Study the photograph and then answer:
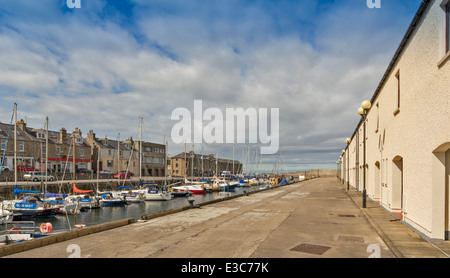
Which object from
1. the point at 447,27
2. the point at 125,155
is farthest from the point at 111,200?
the point at 125,155

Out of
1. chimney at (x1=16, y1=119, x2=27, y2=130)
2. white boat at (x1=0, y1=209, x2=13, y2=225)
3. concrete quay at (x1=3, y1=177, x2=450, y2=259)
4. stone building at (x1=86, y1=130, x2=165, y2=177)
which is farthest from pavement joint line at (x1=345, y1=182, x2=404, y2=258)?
chimney at (x1=16, y1=119, x2=27, y2=130)

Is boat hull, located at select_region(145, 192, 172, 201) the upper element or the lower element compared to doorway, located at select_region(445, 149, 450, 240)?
lower

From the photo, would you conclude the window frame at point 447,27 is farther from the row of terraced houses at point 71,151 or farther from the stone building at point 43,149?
the stone building at point 43,149

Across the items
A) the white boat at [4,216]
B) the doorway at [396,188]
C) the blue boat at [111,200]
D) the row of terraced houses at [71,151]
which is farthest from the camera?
the row of terraced houses at [71,151]

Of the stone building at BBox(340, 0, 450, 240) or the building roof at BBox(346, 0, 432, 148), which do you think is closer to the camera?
the stone building at BBox(340, 0, 450, 240)

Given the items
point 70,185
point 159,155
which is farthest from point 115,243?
point 159,155

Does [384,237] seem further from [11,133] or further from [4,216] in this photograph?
[11,133]

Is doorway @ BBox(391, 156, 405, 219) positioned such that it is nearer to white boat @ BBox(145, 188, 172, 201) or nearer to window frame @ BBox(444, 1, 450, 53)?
window frame @ BBox(444, 1, 450, 53)

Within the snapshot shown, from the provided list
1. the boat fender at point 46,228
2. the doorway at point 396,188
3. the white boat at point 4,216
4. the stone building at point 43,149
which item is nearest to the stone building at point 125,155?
the stone building at point 43,149

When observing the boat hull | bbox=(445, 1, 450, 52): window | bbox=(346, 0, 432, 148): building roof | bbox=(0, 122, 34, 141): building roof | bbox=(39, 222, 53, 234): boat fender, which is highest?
bbox=(346, 0, 432, 148): building roof

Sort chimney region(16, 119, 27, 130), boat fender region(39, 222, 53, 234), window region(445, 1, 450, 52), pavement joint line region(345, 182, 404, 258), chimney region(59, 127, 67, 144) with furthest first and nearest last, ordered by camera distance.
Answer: chimney region(59, 127, 67, 144) < chimney region(16, 119, 27, 130) < boat fender region(39, 222, 53, 234) < window region(445, 1, 450, 52) < pavement joint line region(345, 182, 404, 258)

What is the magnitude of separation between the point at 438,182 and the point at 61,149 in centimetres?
6350

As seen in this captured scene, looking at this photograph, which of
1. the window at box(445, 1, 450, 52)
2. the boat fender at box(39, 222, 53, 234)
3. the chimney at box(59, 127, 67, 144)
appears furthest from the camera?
the chimney at box(59, 127, 67, 144)
